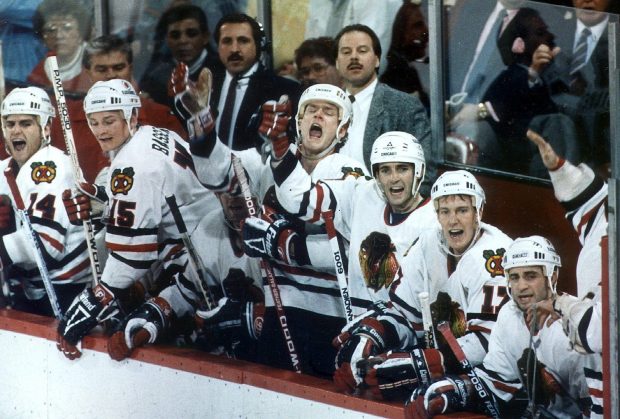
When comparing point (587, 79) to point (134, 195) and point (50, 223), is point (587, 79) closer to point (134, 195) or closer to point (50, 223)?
point (134, 195)

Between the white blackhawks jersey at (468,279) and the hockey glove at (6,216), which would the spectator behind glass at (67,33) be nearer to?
the hockey glove at (6,216)

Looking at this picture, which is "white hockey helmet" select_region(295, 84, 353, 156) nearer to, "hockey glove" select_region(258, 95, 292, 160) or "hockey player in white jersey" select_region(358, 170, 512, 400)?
"hockey glove" select_region(258, 95, 292, 160)

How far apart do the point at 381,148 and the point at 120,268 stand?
1.51 meters

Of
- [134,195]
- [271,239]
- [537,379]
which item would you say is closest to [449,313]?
[537,379]

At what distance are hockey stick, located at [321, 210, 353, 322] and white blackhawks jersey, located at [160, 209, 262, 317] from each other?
44cm

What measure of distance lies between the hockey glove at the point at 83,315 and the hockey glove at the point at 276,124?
115 cm

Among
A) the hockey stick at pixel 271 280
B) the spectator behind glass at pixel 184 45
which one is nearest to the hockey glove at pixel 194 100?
the spectator behind glass at pixel 184 45

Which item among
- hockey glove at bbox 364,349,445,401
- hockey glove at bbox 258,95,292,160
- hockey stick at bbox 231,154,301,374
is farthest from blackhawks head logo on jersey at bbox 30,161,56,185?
hockey glove at bbox 364,349,445,401

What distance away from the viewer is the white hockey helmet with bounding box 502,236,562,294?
12.7 ft

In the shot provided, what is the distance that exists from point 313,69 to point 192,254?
1.04 meters

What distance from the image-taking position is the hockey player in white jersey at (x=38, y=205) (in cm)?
567

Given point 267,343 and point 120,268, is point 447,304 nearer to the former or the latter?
point 267,343

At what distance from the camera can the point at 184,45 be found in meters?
4.94

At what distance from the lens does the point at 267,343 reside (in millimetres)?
4914
